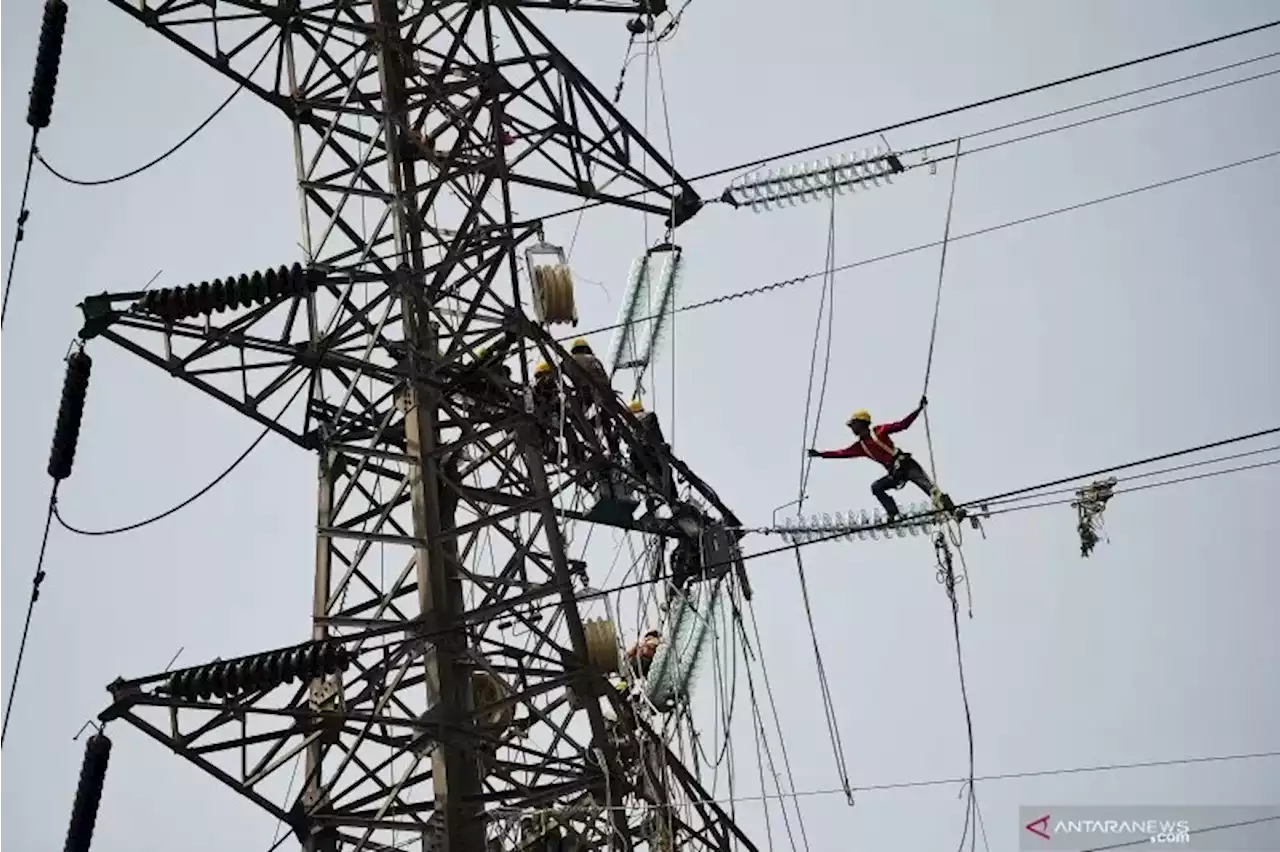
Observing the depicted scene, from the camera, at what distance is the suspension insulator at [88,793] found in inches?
677

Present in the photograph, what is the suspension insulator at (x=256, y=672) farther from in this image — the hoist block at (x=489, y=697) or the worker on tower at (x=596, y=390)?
the worker on tower at (x=596, y=390)

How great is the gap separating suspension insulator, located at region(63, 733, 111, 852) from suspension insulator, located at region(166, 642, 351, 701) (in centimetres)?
72

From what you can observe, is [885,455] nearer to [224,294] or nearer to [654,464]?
[654,464]

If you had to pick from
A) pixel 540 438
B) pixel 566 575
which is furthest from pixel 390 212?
Answer: pixel 566 575

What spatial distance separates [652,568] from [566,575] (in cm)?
278

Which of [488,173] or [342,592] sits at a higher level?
[488,173]

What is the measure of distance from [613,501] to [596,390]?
3.80 feet

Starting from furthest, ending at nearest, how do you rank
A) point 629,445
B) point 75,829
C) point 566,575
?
point 629,445
point 566,575
point 75,829

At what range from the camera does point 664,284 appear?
21.4 metres

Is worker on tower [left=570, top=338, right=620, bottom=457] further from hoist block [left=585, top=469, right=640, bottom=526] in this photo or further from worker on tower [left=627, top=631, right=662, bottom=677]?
worker on tower [left=627, top=631, right=662, bottom=677]

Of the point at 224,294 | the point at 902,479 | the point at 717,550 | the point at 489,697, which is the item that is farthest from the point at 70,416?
the point at 902,479

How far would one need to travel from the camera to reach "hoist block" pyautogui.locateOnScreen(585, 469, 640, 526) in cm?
2028

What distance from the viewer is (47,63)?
2014 centimetres

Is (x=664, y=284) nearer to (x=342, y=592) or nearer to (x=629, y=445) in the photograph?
(x=629, y=445)
